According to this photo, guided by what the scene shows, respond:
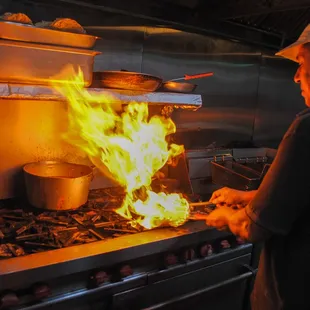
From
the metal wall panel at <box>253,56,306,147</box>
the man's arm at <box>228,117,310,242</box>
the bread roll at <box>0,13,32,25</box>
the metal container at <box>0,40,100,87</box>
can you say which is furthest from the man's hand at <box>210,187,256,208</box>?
the metal wall panel at <box>253,56,306,147</box>

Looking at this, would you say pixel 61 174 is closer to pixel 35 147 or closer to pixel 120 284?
pixel 35 147

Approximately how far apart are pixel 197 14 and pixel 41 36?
1295mm

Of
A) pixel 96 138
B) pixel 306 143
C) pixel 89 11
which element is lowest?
pixel 96 138

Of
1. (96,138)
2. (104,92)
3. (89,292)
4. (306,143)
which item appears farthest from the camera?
(96,138)

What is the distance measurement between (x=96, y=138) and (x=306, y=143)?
122 centimetres

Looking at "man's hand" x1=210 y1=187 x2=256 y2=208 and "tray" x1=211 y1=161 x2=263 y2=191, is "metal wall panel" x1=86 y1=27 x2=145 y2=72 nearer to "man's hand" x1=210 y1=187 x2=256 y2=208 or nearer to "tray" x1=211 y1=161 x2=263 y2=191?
"tray" x1=211 y1=161 x2=263 y2=191

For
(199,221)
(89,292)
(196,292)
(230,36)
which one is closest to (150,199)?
(199,221)

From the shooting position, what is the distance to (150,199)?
1.85 metres

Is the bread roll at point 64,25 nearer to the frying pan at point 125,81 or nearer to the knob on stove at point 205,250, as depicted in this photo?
the frying pan at point 125,81

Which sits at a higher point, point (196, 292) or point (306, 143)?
point (306, 143)

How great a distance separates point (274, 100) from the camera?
10.4 ft

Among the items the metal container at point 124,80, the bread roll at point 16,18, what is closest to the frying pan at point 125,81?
the metal container at point 124,80

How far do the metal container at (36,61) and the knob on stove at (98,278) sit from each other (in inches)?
28.8

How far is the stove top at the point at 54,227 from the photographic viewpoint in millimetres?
1414
